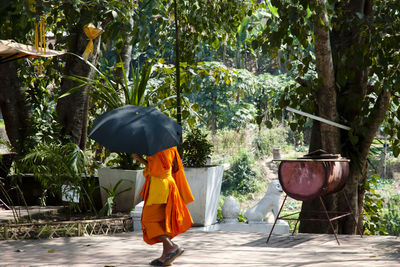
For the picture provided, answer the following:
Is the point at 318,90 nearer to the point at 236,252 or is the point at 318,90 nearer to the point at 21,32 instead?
the point at 236,252

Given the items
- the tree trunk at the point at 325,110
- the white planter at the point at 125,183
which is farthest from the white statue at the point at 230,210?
the white planter at the point at 125,183

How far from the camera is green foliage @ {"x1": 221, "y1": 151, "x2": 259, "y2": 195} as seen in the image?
19.2m

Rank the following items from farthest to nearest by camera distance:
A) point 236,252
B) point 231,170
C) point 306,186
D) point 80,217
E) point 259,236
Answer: point 231,170, point 80,217, point 259,236, point 306,186, point 236,252

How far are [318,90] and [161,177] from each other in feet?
9.85

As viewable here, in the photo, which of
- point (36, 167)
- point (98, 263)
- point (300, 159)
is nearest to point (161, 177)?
point (98, 263)

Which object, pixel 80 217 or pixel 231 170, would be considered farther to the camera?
pixel 231 170

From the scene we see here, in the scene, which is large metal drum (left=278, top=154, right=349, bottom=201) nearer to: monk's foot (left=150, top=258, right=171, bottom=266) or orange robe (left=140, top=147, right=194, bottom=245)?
orange robe (left=140, top=147, right=194, bottom=245)

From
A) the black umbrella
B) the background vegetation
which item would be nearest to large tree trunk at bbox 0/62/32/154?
the background vegetation

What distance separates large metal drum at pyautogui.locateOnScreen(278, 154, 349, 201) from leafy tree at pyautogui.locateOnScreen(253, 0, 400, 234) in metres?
1.10

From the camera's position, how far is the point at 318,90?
22.2 feet

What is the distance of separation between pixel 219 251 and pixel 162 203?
2.98 ft

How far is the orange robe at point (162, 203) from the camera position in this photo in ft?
14.6

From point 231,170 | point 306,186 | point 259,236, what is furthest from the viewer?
point 231,170

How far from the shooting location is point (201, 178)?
6441 mm
